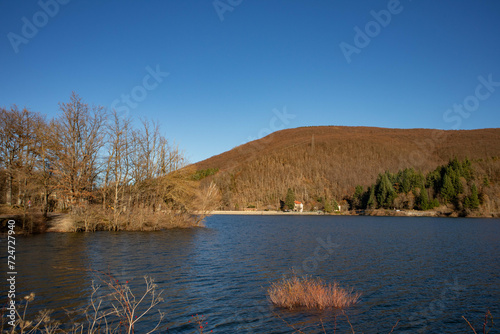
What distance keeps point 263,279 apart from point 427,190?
410 ft

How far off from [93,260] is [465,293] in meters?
19.3

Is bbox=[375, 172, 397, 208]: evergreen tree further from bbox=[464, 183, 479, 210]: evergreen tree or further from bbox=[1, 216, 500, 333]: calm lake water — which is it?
bbox=[1, 216, 500, 333]: calm lake water

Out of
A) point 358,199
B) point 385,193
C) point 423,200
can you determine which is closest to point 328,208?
point 358,199

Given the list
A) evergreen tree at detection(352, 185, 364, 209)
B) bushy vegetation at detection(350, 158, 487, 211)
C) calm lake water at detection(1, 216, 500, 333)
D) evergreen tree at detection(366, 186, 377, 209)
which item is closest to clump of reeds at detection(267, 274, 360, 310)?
calm lake water at detection(1, 216, 500, 333)

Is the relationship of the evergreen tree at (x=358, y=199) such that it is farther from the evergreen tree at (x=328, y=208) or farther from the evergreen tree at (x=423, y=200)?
the evergreen tree at (x=423, y=200)

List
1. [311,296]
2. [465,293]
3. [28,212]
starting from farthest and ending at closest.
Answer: [28,212] < [465,293] < [311,296]

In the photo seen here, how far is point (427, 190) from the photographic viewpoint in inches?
4793

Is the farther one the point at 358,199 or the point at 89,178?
the point at 358,199

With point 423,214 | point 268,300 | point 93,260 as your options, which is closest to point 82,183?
point 93,260

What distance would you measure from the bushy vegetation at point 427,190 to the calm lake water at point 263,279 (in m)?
94.8

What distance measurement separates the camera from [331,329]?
388 inches

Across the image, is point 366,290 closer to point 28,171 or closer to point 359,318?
point 359,318

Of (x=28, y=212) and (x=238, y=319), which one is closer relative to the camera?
(x=238, y=319)

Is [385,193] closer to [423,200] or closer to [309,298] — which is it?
[423,200]
